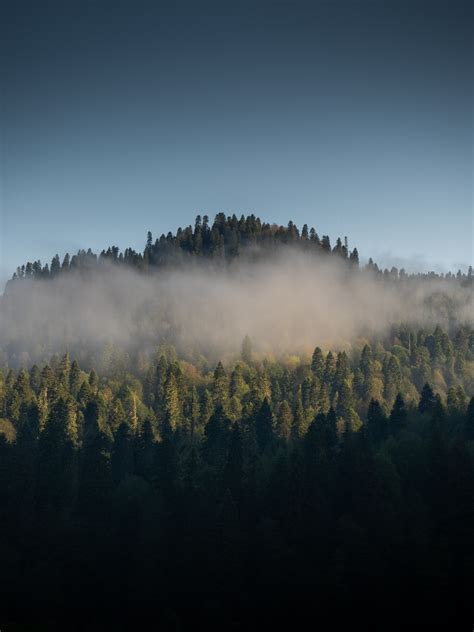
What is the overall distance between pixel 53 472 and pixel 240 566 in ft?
131

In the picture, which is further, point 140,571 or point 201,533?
point 201,533

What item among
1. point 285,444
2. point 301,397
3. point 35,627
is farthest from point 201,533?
point 301,397

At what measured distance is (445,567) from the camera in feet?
251

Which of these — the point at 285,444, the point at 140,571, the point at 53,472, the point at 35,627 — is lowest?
the point at 35,627

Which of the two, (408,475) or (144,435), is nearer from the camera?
(408,475)

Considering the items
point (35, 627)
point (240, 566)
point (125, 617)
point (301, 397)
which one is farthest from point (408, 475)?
point (301, 397)

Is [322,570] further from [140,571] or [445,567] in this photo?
[140,571]

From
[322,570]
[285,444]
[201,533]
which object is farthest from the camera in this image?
[285,444]

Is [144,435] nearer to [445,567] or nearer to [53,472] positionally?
[53,472]

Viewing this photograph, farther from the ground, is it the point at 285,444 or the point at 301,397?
the point at 301,397

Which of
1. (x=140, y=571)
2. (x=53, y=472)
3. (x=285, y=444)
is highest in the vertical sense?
(x=285, y=444)

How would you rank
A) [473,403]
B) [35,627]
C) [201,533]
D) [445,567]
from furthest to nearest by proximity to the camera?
1. [473,403]
2. [201,533]
3. [445,567]
4. [35,627]

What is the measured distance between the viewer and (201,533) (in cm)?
8981

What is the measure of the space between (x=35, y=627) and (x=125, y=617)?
1167cm
